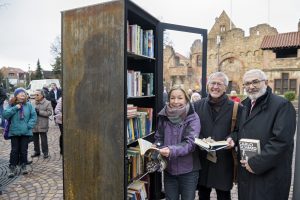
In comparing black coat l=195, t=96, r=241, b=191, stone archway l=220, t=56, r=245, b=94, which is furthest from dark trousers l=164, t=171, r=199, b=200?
stone archway l=220, t=56, r=245, b=94

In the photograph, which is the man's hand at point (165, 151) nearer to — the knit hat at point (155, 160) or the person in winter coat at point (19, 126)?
the knit hat at point (155, 160)

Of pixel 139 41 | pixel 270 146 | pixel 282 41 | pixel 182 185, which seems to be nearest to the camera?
pixel 270 146

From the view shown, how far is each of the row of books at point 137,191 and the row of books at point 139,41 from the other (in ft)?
5.95

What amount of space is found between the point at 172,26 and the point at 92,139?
2034 millimetres

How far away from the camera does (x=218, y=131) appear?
10.2 ft

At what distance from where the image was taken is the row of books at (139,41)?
3.12 metres

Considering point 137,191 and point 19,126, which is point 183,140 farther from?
point 19,126

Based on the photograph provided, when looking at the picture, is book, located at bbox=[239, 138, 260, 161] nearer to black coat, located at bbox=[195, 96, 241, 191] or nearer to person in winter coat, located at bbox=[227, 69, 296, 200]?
person in winter coat, located at bbox=[227, 69, 296, 200]

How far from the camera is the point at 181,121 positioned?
2.99 meters

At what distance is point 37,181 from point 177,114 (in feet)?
12.0

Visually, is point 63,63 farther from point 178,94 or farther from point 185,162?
point 185,162

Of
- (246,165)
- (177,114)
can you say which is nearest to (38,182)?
(177,114)

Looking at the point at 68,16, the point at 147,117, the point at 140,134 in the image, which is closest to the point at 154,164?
the point at 140,134

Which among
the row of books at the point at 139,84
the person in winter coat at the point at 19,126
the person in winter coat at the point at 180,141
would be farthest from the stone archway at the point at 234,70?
the person in winter coat at the point at 180,141
